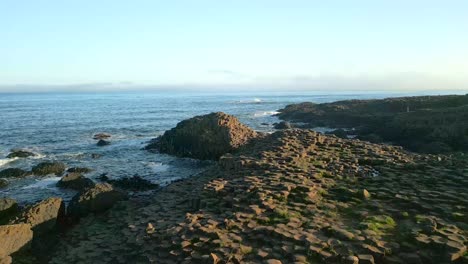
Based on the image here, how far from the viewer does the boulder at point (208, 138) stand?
3000 cm

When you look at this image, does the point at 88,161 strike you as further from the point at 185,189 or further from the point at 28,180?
the point at 185,189

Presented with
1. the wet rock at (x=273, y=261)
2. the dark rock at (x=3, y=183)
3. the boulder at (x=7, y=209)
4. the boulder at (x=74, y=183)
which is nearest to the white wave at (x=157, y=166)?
the boulder at (x=74, y=183)

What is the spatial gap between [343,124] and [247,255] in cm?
4307

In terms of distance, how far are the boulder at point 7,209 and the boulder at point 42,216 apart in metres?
2.48

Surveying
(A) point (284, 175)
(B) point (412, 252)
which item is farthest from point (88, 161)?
(B) point (412, 252)

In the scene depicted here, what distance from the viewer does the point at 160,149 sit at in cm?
3419

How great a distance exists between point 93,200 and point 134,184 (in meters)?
6.15

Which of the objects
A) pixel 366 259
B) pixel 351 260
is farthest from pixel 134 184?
pixel 366 259

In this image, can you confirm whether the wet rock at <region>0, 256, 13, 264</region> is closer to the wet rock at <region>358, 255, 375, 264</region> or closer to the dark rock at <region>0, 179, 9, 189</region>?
the wet rock at <region>358, 255, 375, 264</region>

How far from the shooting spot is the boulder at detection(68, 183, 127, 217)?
16.5 m

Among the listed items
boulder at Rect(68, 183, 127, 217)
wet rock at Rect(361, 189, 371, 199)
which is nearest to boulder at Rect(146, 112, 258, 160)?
boulder at Rect(68, 183, 127, 217)

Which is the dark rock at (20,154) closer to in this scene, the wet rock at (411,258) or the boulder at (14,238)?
the boulder at (14,238)

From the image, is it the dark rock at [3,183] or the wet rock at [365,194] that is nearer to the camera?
the wet rock at [365,194]

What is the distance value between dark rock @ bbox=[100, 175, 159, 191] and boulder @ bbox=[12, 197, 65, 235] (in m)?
6.75
